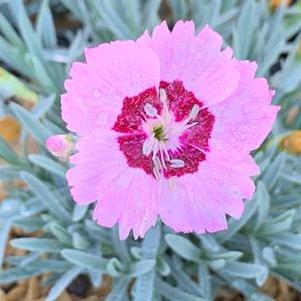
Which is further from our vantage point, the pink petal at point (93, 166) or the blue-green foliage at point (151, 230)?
the blue-green foliage at point (151, 230)

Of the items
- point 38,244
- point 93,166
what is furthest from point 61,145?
point 38,244

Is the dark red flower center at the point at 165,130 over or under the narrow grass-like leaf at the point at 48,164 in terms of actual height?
over

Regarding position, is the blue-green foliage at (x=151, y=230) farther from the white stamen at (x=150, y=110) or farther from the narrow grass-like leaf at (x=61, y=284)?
the white stamen at (x=150, y=110)

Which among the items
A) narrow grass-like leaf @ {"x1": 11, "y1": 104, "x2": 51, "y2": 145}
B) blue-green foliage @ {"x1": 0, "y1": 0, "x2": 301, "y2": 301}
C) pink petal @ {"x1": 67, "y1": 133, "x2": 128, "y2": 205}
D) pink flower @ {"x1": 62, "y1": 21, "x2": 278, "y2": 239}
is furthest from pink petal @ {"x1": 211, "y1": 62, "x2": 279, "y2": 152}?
narrow grass-like leaf @ {"x1": 11, "y1": 104, "x2": 51, "y2": 145}

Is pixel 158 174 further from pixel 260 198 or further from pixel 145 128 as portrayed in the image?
pixel 260 198

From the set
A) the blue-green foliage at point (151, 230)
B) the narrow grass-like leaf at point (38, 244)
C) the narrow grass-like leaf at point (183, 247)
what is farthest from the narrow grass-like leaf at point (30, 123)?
the narrow grass-like leaf at point (183, 247)

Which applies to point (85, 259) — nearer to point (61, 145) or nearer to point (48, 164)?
point (48, 164)
